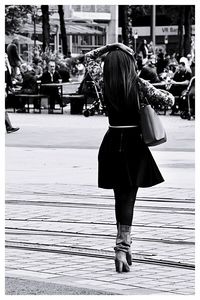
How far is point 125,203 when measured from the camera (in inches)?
303

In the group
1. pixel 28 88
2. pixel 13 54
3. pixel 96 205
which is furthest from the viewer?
pixel 13 54

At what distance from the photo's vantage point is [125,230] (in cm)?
773

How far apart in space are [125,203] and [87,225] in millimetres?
2362

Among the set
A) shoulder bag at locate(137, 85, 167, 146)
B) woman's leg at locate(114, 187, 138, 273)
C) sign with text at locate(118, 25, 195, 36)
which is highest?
shoulder bag at locate(137, 85, 167, 146)

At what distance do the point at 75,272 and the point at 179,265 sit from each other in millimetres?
850

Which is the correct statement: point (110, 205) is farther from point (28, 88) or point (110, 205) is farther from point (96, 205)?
point (28, 88)

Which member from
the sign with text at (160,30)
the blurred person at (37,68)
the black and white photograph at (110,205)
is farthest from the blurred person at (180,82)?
the sign with text at (160,30)

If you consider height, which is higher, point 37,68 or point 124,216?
point 124,216

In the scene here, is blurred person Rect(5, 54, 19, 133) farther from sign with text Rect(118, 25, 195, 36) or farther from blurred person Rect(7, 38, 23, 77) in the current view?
sign with text Rect(118, 25, 195, 36)

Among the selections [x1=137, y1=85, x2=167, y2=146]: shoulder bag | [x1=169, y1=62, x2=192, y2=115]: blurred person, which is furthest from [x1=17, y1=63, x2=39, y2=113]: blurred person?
[x1=137, y1=85, x2=167, y2=146]: shoulder bag

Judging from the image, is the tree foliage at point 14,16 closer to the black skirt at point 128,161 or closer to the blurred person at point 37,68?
the blurred person at point 37,68

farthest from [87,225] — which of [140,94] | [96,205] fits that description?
[140,94]

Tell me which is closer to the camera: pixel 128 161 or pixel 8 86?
pixel 128 161

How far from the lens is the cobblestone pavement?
726cm
